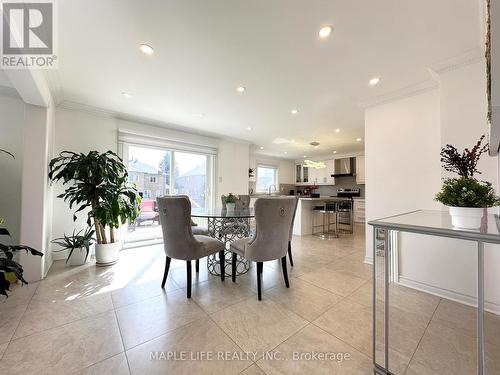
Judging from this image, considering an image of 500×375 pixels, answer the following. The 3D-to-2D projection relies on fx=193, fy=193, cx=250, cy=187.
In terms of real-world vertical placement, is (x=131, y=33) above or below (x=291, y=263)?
above

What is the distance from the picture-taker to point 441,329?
154 centimetres

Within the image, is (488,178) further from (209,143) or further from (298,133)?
(209,143)

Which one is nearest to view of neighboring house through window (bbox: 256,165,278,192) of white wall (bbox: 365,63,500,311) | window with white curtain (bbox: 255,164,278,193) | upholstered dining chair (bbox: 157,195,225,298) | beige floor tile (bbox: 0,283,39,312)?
window with white curtain (bbox: 255,164,278,193)

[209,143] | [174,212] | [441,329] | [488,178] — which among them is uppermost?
[209,143]

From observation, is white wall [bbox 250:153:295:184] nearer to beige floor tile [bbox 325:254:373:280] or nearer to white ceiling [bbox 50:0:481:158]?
white ceiling [bbox 50:0:481:158]

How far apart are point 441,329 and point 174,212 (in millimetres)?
2483

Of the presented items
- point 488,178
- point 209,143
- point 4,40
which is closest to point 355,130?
point 488,178

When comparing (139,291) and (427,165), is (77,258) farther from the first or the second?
(427,165)

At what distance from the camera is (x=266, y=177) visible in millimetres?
7445

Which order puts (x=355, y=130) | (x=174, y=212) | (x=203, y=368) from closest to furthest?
1. (x=203, y=368)
2. (x=174, y=212)
3. (x=355, y=130)

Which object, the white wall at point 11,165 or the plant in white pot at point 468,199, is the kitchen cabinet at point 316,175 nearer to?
the plant in white pot at point 468,199

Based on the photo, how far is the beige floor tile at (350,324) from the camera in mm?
1401

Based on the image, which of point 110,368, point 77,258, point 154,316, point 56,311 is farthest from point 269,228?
point 77,258

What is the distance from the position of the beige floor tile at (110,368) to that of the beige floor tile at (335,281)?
1882mm
